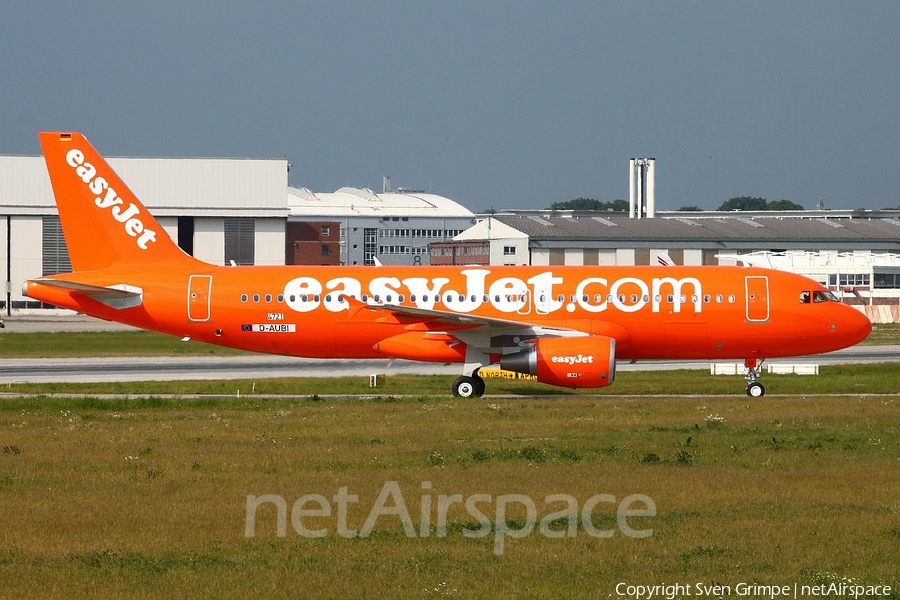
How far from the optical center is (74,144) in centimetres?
4053

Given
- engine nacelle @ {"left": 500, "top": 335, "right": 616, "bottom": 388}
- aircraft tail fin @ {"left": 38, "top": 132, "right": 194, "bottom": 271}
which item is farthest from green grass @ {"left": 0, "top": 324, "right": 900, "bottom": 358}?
engine nacelle @ {"left": 500, "top": 335, "right": 616, "bottom": 388}

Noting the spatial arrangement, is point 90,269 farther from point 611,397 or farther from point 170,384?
point 611,397

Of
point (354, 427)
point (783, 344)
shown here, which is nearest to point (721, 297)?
point (783, 344)

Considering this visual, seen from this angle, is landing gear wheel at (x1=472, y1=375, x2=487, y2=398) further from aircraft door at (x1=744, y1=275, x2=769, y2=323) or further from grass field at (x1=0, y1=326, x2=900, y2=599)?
aircraft door at (x1=744, y1=275, x2=769, y2=323)

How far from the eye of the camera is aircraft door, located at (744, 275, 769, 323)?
38406mm

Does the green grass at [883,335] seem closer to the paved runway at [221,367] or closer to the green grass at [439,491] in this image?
the paved runway at [221,367]

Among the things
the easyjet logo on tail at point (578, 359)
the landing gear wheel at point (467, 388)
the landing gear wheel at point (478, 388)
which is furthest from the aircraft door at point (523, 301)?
the easyjet logo on tail at point (578, 359)

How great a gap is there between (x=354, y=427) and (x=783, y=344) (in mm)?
16741

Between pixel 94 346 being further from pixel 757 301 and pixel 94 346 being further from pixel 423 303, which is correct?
pixel 757 301

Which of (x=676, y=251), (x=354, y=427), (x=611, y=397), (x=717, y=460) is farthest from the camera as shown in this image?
(x=676, y=251)

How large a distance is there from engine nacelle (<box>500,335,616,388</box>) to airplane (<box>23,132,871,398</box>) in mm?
176

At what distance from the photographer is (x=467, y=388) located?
3778cm

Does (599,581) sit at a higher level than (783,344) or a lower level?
lower

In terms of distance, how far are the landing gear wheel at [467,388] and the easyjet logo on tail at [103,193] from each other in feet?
41.0
